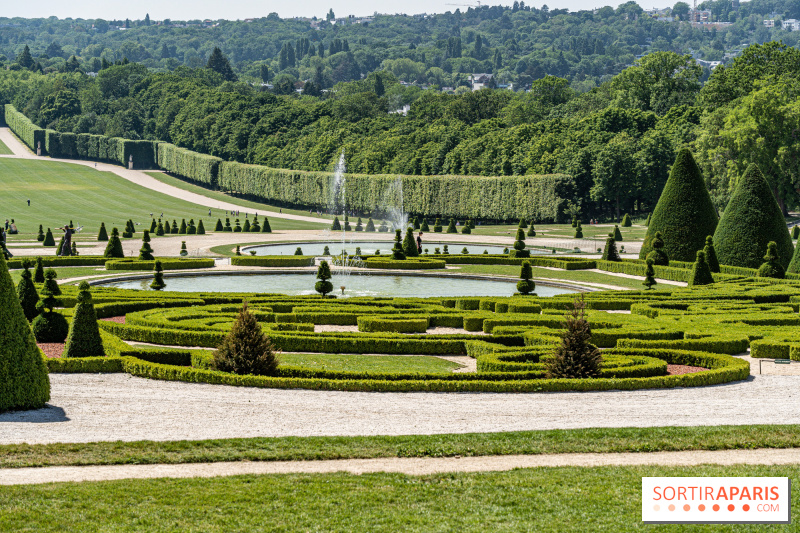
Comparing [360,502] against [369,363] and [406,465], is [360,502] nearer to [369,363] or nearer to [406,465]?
[406,465]

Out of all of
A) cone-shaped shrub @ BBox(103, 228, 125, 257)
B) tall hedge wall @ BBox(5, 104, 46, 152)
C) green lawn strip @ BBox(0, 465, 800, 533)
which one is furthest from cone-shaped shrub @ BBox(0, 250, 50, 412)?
tall hedge wall @ BBox(5, 104, 46, 152)

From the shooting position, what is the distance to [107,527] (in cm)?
1210

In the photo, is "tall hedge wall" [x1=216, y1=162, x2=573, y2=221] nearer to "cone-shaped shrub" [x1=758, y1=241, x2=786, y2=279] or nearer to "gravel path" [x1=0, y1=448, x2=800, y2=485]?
"cone-shaped shrub" [x1=758, y1=241, x2=786, y2=279]

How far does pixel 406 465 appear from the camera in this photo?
15172 millimetres

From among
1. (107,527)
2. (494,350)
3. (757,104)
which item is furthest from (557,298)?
(757,104)

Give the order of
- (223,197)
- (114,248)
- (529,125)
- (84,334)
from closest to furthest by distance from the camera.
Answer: (84,334), (114,248), (529,125), (223,197)

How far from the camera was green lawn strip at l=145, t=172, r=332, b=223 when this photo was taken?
105750 millimetres

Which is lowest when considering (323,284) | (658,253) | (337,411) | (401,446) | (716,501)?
(337,411)

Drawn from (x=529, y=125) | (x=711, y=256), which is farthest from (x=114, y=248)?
(x=529, y=125)

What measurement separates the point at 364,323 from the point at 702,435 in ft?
46.5

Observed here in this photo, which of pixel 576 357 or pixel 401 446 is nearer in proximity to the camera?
pixel 401 446

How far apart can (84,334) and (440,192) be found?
76.1 metres

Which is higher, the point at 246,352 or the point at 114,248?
the point at 114,248

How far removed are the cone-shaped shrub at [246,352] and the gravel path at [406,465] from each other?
733cm
